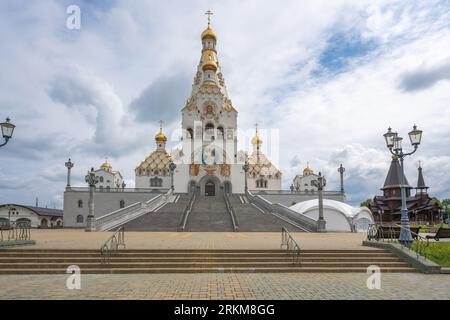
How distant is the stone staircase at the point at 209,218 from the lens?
87.1ft

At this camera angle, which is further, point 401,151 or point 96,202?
point 96,202

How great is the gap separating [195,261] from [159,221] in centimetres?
1745

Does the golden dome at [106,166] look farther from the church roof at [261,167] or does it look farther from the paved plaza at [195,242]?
the paved plaza at [195,242]

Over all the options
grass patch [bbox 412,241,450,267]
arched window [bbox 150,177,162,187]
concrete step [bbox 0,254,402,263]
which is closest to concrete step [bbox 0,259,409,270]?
concrete step [bbox 0,254,402,263]

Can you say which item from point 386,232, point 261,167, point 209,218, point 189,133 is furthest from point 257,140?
point 386,232

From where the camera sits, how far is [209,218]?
2989 centimetres

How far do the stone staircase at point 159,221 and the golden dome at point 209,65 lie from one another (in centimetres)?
3515

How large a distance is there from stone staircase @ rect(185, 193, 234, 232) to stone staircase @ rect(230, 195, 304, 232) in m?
1.11

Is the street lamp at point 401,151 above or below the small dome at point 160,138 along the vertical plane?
below

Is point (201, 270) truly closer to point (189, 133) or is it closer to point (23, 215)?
point (189, 133)

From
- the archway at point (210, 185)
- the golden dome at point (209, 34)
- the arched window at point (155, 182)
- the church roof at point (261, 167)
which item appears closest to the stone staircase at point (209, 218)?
the archway at point (210, 185)

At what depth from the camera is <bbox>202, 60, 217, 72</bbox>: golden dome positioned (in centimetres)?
6243

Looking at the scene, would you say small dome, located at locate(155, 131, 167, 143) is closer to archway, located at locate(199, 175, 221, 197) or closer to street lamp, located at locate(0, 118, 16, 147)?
archway, located at locate(199, 175, 221, 197)
